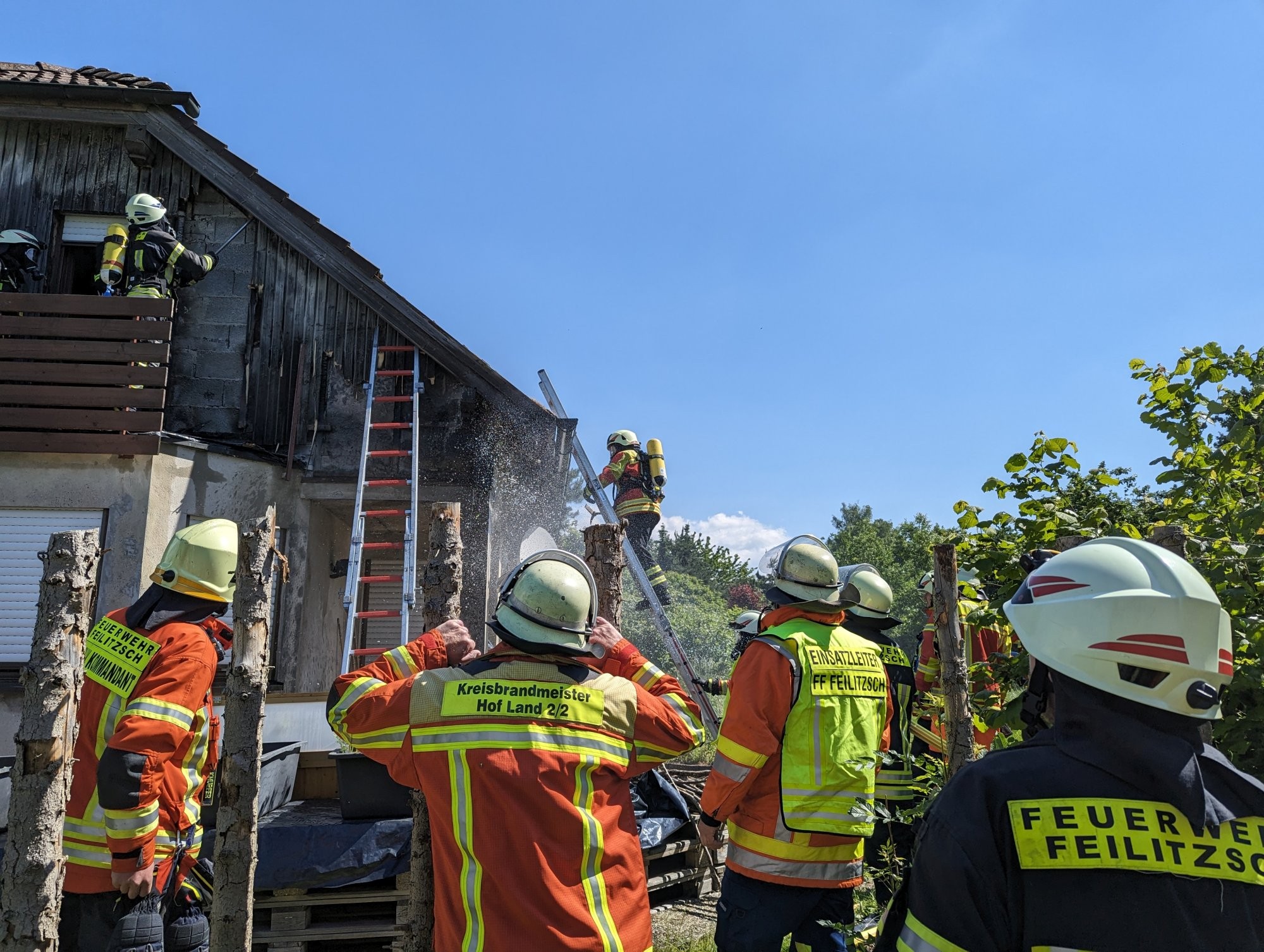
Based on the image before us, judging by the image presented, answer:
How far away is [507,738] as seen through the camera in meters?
2.51

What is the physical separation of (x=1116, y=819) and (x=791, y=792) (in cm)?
208

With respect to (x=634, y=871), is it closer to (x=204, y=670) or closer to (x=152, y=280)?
(x=204, y=670)

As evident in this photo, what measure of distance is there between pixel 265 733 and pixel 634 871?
172 inches

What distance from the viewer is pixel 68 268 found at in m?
9.66

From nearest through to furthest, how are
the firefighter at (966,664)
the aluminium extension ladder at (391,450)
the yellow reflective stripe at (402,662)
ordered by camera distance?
the yellow reflective stripe at (402,662) → the firefighter at (966,664) → the aluminium extension ladder at (391,450)

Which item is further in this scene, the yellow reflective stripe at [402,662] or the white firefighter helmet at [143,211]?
the white firefighter helmet at [143,211]

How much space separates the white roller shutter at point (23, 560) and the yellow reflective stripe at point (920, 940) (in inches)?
327

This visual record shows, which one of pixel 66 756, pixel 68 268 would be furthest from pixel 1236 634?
pixel 68 268

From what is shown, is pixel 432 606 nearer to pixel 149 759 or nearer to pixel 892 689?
pixel 149 759

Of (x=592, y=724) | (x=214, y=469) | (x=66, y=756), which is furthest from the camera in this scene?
(x=214, y=469)

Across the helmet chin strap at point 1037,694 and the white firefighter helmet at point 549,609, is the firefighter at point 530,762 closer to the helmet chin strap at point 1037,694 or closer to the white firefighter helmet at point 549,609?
the white firefighter helmet at point 549,609

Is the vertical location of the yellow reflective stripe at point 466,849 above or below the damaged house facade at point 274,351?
below

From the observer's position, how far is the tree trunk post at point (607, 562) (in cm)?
468

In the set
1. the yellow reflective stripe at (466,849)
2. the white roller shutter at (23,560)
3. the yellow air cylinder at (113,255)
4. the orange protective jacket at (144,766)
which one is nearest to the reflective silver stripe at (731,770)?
the yellow reflective stripe at (466,849)
